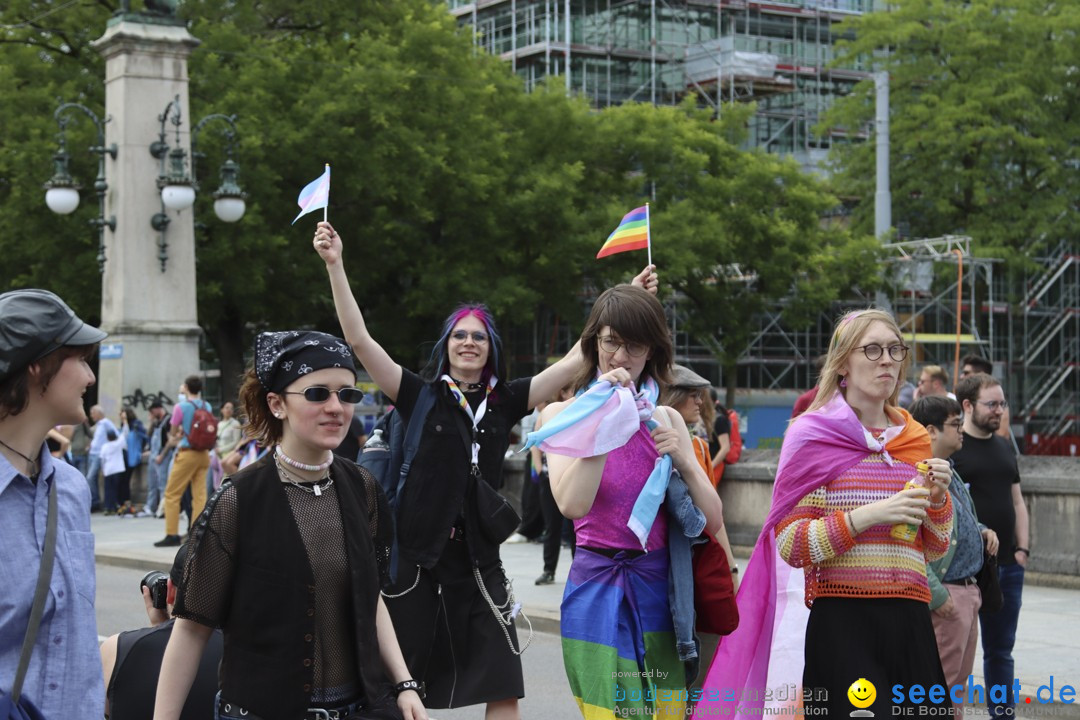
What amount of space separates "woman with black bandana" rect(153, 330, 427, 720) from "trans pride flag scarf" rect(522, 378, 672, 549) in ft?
3.09

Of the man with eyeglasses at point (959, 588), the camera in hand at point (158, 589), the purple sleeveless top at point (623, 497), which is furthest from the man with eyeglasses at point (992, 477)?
the camera in hand at point (158, 589)

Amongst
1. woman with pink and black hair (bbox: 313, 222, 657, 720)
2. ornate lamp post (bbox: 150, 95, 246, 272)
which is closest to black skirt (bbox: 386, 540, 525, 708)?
woman with pink and black hair (bbox: 313, 222, 657, 720)

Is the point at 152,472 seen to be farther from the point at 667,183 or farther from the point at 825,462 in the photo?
the point at 667,183

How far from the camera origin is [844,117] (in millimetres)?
47938

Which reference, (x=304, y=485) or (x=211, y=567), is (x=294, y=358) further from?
(x=211, y=567)

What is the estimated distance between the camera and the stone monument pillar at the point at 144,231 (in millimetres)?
23984

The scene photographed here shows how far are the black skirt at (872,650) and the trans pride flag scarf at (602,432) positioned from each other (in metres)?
0.63

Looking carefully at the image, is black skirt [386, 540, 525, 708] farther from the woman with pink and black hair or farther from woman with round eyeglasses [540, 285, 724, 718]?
woman with round eyeglasses [540, 285, 724, 718]

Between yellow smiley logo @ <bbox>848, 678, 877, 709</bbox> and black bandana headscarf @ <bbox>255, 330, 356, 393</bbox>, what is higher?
black bandana headscarf @ <bbox>255, 330, 356, 393</bbox>

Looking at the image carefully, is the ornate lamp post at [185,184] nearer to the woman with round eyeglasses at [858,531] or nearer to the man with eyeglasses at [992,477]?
the man with eyeglasses at [992,477]

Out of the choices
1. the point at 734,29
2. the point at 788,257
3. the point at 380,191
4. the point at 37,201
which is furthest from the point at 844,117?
the point at 37,201

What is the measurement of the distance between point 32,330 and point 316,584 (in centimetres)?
96

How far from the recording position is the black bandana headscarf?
4.20 meters

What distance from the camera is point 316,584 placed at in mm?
4023
